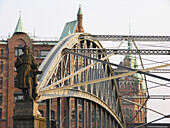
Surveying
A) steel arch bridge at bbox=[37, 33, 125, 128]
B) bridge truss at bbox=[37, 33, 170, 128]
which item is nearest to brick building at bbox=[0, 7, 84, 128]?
steel arch bridge at bbox=[37, 33, 125, 128]

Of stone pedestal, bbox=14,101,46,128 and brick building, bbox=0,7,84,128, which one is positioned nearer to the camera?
stone pedestal, bbox=14,101,46,128

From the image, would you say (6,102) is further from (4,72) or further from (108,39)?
(108,39)

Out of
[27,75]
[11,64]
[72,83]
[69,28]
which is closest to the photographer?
[27,75]

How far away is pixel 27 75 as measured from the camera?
29.7 metres

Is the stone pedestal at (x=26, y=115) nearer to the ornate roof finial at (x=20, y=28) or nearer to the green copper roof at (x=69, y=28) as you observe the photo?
the ornate roof finial at (x=20, y=28)

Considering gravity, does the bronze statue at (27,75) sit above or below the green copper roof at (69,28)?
below

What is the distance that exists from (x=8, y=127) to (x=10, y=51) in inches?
467

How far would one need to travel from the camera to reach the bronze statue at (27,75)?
29609 mm

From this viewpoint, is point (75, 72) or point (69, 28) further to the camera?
point (69, 28)

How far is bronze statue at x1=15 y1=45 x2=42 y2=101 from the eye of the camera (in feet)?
97.1

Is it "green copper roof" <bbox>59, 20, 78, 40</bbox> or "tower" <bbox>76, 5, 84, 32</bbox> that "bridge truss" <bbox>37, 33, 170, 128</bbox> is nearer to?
"green copper roof" <bbox>59, 20, 78, 40</bbox>

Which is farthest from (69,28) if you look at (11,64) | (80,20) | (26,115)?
(26,115)

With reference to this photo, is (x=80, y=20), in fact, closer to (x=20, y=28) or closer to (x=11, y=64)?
(x=20, y=28)

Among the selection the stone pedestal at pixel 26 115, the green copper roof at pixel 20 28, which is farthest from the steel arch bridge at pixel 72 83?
the green copper roof at pixel 20 28
